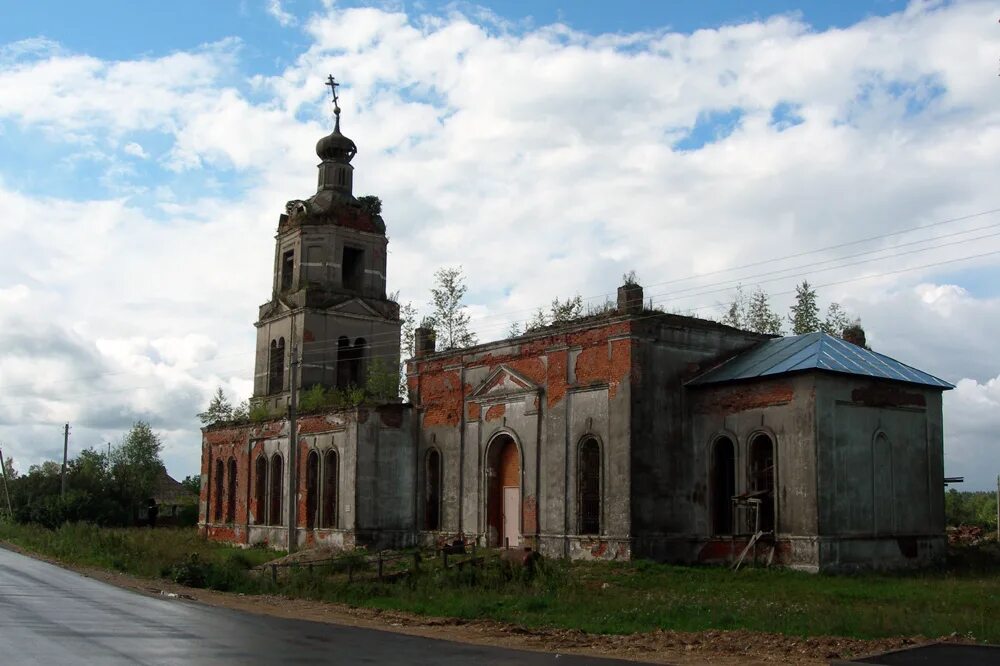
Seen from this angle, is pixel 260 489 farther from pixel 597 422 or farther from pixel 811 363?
pixel 811 363

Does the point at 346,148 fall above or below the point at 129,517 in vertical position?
above

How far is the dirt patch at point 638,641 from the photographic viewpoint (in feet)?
44.3

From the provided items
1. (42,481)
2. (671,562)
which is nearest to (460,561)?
(671,562)

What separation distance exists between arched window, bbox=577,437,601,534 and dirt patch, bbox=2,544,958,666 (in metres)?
8.42

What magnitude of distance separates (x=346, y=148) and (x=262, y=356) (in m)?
9.39

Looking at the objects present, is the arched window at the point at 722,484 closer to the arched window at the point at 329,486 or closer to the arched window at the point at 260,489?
the arched window at the point at 329,486

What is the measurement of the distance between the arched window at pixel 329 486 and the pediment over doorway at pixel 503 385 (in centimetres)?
660

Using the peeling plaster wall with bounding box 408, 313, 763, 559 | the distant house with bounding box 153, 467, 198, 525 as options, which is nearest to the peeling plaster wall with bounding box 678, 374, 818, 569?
the peeling plaster wall with bounding box 408, 313, 763, 559

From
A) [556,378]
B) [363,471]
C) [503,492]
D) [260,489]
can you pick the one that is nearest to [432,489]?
[363,471]

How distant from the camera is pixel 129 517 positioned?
5750 centimetres

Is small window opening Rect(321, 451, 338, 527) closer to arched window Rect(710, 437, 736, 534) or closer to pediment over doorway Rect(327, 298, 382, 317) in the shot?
pediment over doorway Rect(327, 298, 382, 317)

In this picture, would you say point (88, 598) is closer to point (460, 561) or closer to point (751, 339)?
point (460, 561)

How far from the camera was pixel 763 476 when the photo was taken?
85.6ft

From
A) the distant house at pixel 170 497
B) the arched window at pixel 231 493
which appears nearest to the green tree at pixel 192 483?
the distant house at pixel 170 497
